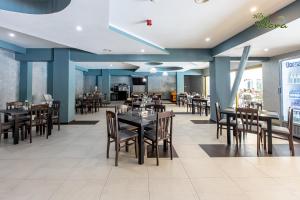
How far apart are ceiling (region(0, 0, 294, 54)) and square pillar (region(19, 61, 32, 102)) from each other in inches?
56.5

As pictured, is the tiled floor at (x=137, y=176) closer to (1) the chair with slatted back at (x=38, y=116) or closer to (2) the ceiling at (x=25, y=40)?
(1) the chair with slatted back at (x=38, y=116)

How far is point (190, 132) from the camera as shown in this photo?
215 inches

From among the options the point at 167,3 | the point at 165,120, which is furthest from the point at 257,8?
the point at 165,120

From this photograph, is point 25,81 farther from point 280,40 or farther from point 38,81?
point 280,40

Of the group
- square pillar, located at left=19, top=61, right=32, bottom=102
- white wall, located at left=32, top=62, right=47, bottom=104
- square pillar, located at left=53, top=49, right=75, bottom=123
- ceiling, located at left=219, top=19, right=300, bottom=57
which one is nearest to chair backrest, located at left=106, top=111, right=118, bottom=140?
ceiling, located at left=219, top=19, right=300, bottom=57

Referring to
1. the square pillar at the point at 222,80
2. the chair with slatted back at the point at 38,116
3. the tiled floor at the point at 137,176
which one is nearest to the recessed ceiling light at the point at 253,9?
the tiled floor at the point at 137,176

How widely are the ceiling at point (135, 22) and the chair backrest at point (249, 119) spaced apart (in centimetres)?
208

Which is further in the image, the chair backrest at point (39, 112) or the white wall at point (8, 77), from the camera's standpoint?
the white wall at point (8, 77)

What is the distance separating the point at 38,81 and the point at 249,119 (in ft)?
29.5

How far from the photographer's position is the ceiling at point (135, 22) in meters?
3.43

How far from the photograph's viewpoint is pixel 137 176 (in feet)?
8.95

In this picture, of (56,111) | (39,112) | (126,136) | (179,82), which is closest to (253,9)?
(126,136)

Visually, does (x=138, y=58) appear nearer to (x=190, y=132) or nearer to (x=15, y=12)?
(x=190, y=132)

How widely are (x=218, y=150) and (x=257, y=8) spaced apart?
302cm
